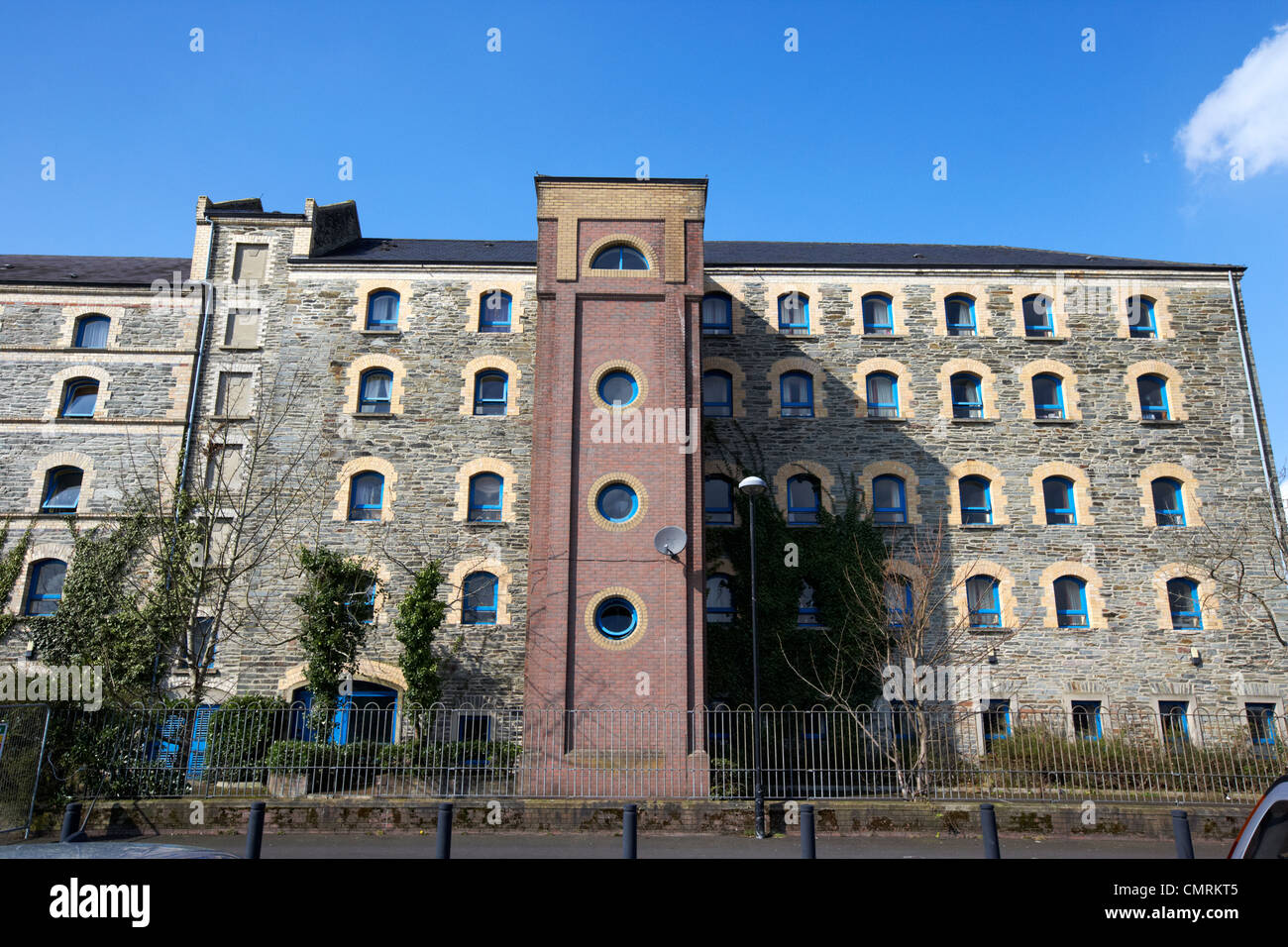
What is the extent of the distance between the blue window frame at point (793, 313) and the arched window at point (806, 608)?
7.49 meters

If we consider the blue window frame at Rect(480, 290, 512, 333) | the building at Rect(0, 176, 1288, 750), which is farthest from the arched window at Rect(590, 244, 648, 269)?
the blue window frame at Rect(480, 290, 512, 333)

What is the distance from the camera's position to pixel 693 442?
1839 cm

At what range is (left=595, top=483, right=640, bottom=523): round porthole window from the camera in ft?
59.8

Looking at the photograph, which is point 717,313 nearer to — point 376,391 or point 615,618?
point 376,391

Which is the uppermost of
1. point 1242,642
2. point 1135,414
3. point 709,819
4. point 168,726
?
point 1135,414

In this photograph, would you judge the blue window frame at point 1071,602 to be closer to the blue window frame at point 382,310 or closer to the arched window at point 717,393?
the arched window at point 717,393

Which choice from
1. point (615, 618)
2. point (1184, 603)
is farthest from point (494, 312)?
point (1184, 603)

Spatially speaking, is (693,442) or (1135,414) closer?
(693,442)

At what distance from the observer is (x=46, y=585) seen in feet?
73.7

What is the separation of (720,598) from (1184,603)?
12.4 metres

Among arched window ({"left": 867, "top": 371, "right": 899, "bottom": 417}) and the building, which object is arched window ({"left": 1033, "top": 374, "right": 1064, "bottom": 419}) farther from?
arched window ({"left": 867, "top": 371, "right": 899, "bottom": 417})

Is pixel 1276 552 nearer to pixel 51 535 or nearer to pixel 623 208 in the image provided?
pixel 623 208

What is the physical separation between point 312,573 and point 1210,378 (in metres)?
24.8
